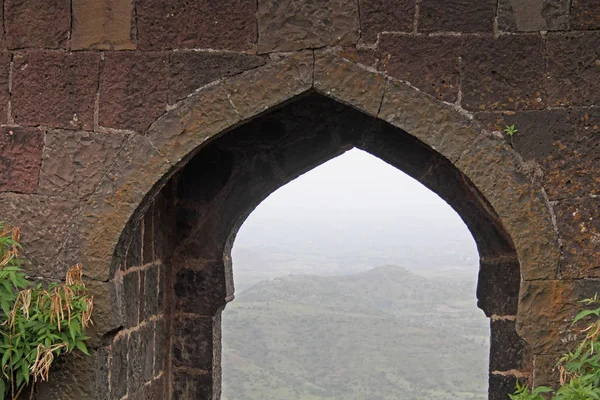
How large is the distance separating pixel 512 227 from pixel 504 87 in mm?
645

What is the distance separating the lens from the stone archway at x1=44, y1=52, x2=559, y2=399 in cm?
382

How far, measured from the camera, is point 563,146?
149 inches

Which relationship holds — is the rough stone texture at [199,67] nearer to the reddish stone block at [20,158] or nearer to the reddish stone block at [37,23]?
the reddish stone block at [37,23]

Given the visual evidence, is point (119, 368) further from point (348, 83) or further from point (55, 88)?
point (348, 83)

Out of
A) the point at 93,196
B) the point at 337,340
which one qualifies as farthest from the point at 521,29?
the point at 337,340

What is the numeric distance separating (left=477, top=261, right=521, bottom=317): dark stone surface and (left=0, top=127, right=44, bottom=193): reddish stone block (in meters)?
2.71

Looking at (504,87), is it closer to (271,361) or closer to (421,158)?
(421,158)

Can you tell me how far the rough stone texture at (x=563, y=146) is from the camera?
3787mm

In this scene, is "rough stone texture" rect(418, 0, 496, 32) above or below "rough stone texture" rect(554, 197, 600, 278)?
above

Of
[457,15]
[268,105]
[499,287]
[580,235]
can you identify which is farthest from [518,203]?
[499,287]

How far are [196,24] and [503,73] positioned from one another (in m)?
1.47

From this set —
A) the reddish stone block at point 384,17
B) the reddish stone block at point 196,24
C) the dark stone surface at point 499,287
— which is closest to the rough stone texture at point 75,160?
the reddish stone block at point 196,24

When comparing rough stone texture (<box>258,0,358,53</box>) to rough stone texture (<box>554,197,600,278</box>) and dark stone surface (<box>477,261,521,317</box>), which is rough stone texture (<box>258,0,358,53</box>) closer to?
rough stone texture (<box>554,197,600,278</box>)

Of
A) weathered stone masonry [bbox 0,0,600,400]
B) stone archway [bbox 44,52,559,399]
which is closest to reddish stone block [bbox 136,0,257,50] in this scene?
weathered stone masonry [bbox 0,0,600,400]
